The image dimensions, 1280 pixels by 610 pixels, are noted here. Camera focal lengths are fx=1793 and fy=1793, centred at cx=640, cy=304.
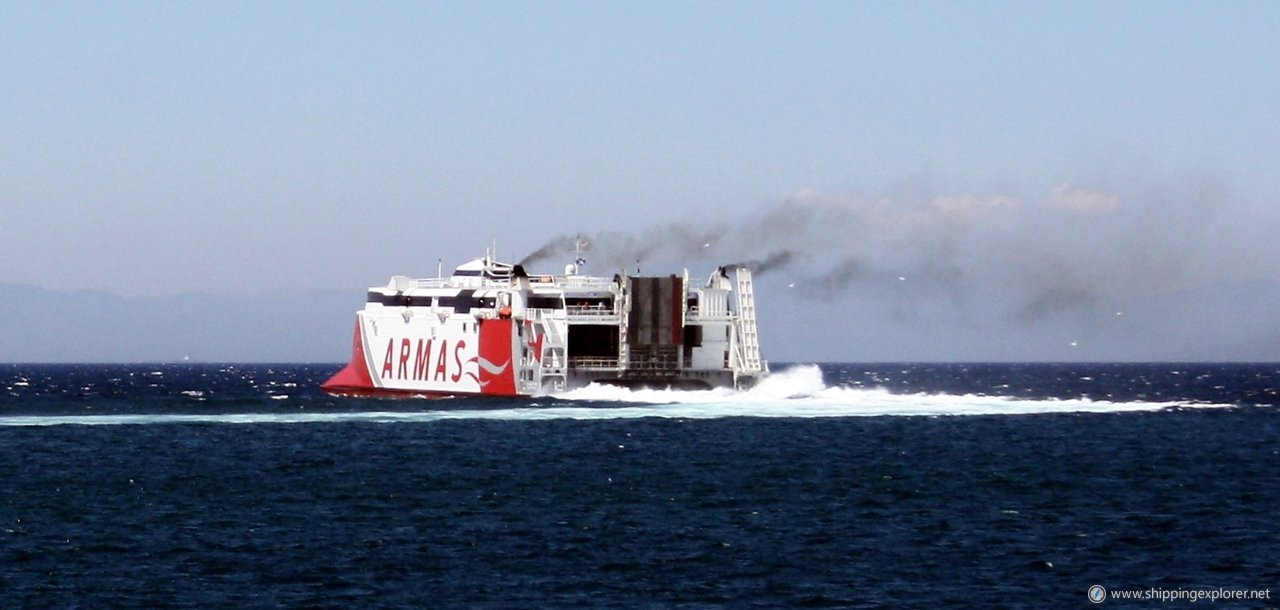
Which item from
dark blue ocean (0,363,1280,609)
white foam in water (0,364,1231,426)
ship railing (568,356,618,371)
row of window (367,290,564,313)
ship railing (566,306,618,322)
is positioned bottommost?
dark blue ocean (0,363,1280,609)

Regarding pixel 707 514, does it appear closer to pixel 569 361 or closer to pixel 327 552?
pixel 327 552

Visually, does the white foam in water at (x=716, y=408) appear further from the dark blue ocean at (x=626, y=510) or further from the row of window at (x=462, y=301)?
the row of window at (x=462, y=301)

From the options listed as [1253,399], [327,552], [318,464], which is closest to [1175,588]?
Result: [327,552]

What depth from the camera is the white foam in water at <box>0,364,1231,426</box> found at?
80312 mm

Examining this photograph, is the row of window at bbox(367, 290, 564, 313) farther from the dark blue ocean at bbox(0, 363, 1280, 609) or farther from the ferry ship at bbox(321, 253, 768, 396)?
the dark blue ocean at bbox(0, 363, 1280, 609)

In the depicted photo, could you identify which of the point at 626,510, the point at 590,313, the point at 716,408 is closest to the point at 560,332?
the point at 590,313

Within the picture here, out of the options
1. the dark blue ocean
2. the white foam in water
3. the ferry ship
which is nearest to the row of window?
the ferry ship

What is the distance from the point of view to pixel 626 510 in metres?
46.0

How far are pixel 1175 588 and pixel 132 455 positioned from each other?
40388mm

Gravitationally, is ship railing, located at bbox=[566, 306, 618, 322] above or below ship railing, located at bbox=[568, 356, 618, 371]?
above

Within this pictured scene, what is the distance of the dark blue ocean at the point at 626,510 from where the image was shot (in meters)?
33.8

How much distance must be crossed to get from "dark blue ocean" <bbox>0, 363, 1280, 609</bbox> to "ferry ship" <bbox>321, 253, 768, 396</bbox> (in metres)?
5.63

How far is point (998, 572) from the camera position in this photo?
1391 inches

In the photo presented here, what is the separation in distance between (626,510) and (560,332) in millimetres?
42487
